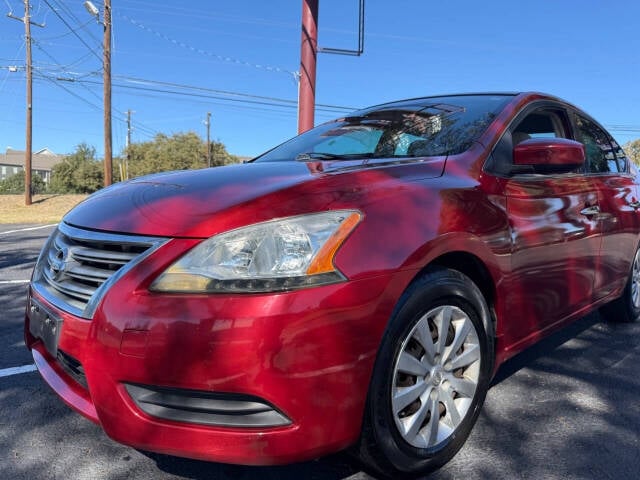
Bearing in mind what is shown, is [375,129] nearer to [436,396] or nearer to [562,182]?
[562,182]

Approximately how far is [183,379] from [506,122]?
210 centimetres

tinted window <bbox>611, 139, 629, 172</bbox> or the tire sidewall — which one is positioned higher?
tinted window <bbox>611, 139, 629, 172</bbox>

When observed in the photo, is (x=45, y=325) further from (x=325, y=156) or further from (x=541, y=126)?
(x=541, y=126)

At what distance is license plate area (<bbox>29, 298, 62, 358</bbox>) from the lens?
1.93 m

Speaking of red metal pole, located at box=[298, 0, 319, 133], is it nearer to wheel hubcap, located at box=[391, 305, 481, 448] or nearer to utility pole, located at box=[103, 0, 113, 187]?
wheel hubcap, located at box=[391, 305, 481, 448]

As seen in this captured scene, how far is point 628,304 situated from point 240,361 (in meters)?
3.77

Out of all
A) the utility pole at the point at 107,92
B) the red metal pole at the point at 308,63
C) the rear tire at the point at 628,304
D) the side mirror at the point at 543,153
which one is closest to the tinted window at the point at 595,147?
the rear tire at the point at 628,304

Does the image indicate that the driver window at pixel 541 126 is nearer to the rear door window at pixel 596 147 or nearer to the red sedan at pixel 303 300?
the rear door window at pixel 596 147

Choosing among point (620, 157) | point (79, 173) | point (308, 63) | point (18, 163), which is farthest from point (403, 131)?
point (18, 163)

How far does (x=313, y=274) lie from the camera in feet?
5.51

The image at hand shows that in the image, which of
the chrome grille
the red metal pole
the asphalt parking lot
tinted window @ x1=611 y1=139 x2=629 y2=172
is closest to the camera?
the chrome grille

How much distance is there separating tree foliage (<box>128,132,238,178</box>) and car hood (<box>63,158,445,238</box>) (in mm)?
50874

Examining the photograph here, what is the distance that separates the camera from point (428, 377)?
6.75 ft

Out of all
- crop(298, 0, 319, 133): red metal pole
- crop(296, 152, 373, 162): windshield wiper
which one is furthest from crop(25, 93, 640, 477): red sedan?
crop(298, 0, 319, 133): red metal pole
